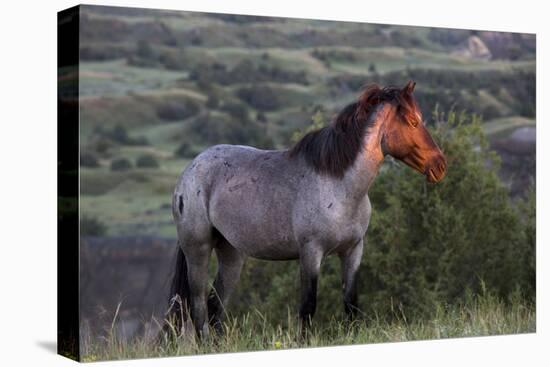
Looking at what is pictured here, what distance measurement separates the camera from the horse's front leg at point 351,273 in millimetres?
9086

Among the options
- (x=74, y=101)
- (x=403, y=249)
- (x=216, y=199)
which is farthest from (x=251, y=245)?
(x=403, y=249)

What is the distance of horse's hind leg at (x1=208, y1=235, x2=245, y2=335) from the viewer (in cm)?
975

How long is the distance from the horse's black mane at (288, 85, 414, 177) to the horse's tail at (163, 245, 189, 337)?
67.9 inches

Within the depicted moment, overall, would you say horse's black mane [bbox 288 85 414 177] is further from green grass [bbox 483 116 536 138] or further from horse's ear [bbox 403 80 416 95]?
green grass [bbox 483 116 536 138]

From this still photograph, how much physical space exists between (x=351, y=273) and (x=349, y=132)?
3.95ft

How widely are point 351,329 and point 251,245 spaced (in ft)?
3.86

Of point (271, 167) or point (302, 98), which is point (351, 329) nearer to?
point (271, 167)

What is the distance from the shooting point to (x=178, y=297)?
9.73 m

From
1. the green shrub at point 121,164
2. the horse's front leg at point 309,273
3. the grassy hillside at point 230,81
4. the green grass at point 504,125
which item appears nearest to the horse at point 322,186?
the horse's front leg at point 309,273

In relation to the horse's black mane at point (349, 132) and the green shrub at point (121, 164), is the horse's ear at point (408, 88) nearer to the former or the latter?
the horse's black mane at point (349, 132)

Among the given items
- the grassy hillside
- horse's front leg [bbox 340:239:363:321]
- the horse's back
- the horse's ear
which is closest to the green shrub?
the grassy hillside

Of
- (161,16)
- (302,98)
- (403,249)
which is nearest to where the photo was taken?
(403,249)

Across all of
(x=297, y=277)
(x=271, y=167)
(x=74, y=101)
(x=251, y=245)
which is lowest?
(x=297, y=277)

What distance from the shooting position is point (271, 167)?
30.2 feet
